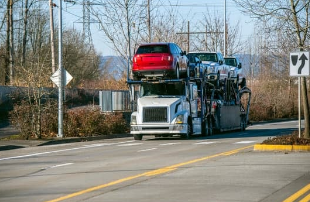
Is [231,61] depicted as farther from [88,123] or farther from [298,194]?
[298,194]

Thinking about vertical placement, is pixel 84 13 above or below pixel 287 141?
above

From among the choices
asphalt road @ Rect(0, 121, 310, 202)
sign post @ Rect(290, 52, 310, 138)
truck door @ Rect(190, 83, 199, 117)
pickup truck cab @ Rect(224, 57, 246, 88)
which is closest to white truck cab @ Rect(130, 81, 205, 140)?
truck door @ Rect(190, 83, 199, 117)

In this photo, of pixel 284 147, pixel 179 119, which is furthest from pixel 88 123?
pixel 284 147

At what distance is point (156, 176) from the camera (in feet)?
51.7

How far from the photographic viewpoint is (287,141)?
75.0ft

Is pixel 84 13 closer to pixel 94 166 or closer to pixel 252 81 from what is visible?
pixel 252 81

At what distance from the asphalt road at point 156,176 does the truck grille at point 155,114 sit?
677cm

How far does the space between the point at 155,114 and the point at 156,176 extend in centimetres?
1547

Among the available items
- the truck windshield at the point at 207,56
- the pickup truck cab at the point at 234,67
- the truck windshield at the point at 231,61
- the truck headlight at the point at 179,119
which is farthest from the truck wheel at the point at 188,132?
the truck windshield at the point at 231,61

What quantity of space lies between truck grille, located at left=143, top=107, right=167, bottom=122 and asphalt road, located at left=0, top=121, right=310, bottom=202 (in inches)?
266

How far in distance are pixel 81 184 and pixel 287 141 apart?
10.0 meters

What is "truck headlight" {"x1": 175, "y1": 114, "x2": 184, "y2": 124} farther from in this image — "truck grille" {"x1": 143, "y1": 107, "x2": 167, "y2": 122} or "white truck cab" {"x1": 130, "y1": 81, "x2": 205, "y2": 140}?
"truck grille" {"x1": 143, "y1": 107, "x2": 167, "y2": 122}

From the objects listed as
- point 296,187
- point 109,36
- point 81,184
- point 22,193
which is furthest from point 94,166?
point 109,36

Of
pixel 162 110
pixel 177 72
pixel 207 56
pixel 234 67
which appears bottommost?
pixel 162 110
